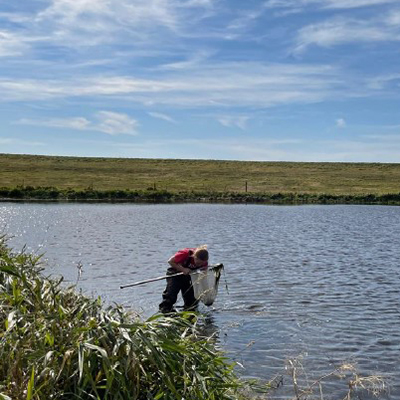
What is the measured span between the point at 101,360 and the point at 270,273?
17829 mm

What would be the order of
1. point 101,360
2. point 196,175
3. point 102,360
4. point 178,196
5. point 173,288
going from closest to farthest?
point 102,360
point 101,360
point 173,288
point 178,196
point 196,175

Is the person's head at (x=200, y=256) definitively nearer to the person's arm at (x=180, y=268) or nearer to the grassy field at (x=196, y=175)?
the person's arm at (x=180, y=268)

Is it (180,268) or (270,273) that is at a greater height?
(180,268)

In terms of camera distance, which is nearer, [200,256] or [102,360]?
[102,360]

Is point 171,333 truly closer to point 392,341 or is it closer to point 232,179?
point 392,341

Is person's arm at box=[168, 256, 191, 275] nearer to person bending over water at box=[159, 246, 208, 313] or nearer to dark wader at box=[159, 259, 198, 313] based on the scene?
person bending over water at box=[159, 246, 208, 313]

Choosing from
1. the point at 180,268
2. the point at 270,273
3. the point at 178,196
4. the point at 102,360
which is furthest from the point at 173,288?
the point at 178,196

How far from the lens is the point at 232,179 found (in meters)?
103

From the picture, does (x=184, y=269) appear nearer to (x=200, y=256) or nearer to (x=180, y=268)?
(x=180, y=268)

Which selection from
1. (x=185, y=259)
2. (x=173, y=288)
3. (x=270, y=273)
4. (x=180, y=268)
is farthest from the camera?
(x=270, y=273)

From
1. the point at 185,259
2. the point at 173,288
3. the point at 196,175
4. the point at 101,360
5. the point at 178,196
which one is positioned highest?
the point at 196,175

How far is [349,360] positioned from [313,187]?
82.0 m

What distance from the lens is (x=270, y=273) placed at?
23.6 metres

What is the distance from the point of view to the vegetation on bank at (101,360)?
19.4 ft
